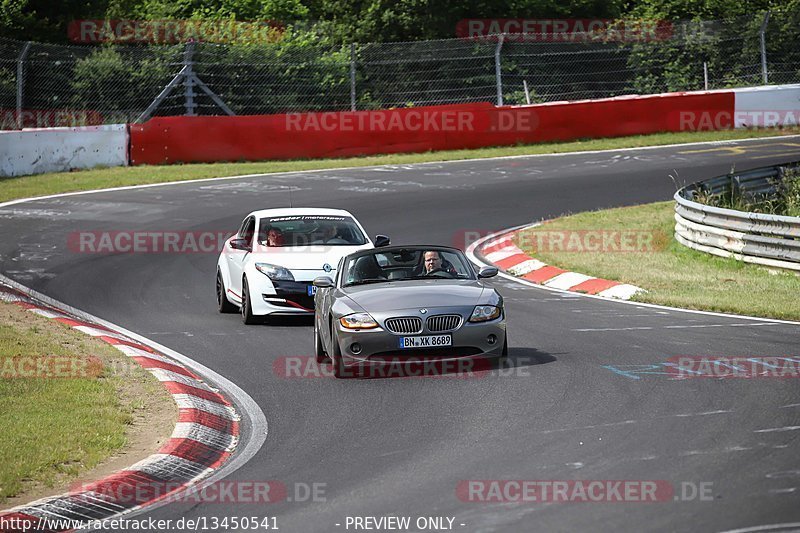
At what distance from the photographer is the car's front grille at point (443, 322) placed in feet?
35.8

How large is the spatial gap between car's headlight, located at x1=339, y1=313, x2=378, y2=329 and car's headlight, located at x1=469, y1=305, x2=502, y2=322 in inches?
35.9

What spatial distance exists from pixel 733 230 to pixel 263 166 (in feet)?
49.7

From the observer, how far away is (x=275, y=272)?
1467 cm

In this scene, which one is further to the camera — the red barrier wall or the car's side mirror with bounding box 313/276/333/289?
the red barrier wall

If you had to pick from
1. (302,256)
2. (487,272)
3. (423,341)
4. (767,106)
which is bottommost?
(423,341)

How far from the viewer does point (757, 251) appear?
707 inches

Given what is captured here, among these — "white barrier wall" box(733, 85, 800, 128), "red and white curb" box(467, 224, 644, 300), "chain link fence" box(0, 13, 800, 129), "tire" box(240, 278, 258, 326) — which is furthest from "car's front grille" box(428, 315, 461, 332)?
"white barrier wall" box(733, 85, 800, 128)

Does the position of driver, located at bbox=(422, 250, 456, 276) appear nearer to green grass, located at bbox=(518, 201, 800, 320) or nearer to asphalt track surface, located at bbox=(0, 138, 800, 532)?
asphalt track surface, located at bbox=(0, 138, 800, 532)

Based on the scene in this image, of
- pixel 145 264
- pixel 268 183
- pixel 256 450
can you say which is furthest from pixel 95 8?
pixel 256 450

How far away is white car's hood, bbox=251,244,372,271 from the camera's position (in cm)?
1477

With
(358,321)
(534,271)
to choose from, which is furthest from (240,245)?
(534,271)

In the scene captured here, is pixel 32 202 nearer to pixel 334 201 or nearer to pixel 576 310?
pixel 334 201

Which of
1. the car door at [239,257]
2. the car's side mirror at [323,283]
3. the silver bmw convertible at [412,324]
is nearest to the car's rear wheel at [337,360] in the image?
the silver bmw convertible at [412,324]

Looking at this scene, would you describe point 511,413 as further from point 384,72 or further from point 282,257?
point 384,72
